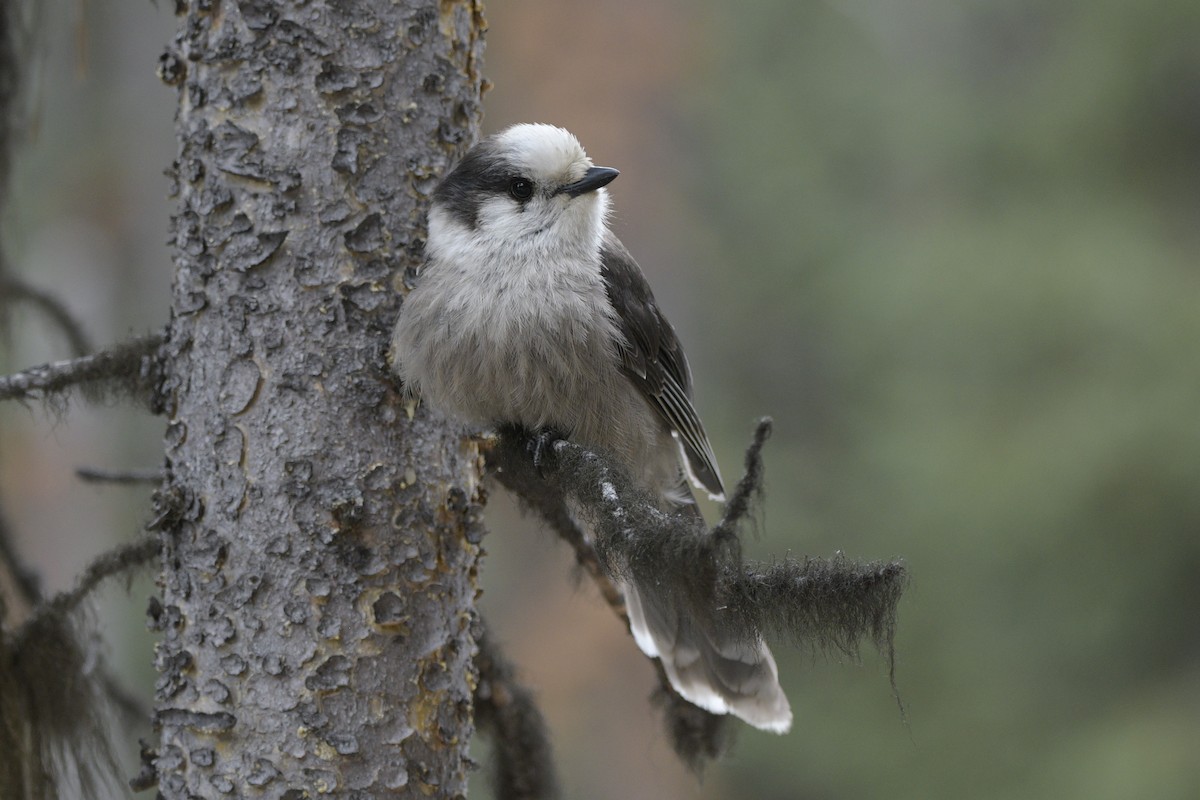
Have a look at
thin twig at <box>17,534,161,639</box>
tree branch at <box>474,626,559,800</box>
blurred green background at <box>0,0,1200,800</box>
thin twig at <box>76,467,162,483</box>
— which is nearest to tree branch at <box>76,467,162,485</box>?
thin twig at <box>76,467,162,483</box>

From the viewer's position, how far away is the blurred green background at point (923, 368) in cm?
684

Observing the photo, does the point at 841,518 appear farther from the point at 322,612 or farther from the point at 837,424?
the point at 322,612

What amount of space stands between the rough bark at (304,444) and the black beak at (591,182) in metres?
0.44

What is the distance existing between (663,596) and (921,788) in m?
7.59

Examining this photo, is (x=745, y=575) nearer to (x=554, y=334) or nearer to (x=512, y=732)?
(x=554, y=334)

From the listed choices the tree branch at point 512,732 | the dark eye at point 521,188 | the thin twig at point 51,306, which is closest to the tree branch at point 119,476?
the thin twig at point 51,306

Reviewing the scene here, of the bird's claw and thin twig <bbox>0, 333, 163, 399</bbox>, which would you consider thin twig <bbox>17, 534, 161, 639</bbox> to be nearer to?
thin twig <bbox>0, 333, 163, 399</bbox>

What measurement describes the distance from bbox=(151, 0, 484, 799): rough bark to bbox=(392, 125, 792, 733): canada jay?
117 millimetres

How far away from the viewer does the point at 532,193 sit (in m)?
2.59

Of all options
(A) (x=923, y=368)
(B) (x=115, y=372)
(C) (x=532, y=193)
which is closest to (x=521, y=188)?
(C) (x=532, y=193)

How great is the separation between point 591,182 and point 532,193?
143mm

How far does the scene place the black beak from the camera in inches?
101

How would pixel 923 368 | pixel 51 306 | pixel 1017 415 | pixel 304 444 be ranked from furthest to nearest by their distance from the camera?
pixel 923 368 < pixel 1017 415 < pixel 51 306 < pixel 304 444

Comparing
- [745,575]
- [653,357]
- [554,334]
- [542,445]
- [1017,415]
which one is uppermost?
[1017,415]
